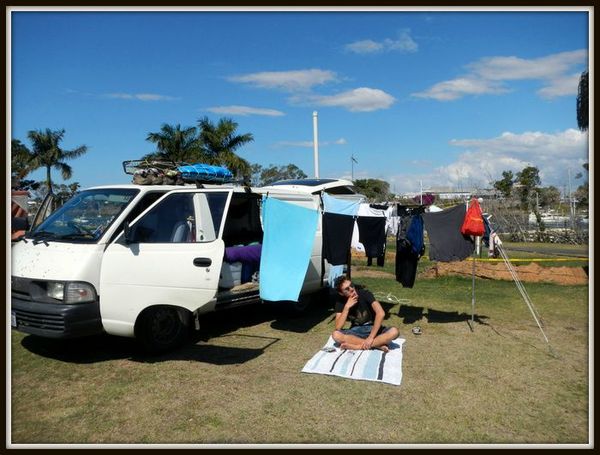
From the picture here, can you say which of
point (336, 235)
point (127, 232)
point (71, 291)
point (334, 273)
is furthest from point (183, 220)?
point (334, 273)

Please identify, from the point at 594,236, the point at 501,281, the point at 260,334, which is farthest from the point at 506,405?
the point at 501,281

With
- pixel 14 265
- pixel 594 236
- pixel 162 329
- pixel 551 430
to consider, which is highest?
pixel 594 236

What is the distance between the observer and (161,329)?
614 centimetres

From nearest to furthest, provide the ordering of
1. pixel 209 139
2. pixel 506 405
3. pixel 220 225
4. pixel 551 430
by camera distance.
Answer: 1. pixel 551 430
2. pixel 506 405
3. pixel 220 225
4. pixel 209 139

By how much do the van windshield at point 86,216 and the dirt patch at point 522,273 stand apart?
8.72m

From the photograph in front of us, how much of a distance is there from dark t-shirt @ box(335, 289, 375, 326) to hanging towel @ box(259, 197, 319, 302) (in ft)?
2.18

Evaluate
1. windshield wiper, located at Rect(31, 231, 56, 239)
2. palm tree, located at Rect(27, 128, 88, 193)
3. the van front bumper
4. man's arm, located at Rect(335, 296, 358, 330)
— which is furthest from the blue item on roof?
palm tree, located at Rect(27, 128, 88, 193)

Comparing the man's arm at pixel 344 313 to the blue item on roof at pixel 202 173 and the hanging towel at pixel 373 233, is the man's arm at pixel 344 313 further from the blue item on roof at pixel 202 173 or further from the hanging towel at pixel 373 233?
the blue item on roof at pixel 202 173

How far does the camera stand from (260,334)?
7.35m

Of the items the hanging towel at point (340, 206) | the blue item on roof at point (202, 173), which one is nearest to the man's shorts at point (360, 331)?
the hanging towel at point (340, 206)

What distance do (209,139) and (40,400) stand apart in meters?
25.2

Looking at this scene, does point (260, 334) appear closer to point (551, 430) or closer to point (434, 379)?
point (434, 379)

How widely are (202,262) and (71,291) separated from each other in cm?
152

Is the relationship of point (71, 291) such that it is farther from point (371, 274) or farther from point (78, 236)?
point (371, 274)
